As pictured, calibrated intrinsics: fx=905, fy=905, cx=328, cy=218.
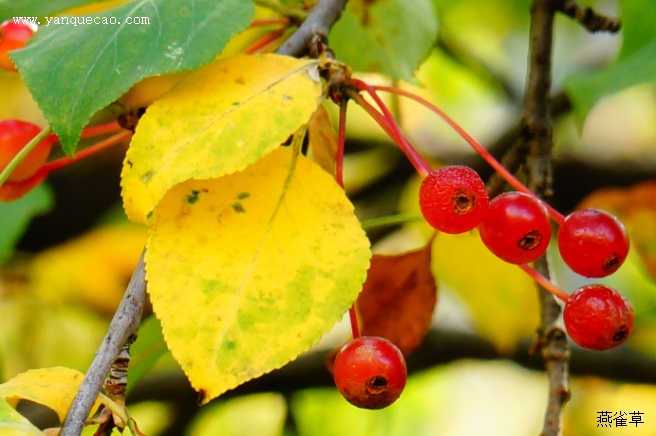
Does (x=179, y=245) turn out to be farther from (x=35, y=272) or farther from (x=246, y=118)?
(x=35, y=272)

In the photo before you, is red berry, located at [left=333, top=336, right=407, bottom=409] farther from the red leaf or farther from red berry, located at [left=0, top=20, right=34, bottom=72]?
red berry, located at [left=0, top=20, right=34, bottom=72]

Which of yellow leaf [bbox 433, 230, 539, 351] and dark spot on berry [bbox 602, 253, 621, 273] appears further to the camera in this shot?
yellow leaf [bbox 433, 230, 539, 351]

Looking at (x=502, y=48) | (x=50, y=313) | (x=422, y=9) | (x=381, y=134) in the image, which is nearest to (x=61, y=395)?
(x=422, y=9)

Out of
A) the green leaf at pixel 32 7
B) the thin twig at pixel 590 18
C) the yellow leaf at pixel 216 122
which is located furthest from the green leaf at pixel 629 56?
the green leaf at pixel 32 7

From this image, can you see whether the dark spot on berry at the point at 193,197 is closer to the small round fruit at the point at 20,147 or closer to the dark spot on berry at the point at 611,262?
the small round fruit at the point at 20,147

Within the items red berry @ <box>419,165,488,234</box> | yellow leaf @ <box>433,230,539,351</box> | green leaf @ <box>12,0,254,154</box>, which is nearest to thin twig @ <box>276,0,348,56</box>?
green leaf @ <box>12,0,254,154</box>

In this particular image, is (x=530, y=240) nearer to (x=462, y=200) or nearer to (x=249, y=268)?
(x=462, y=200)
